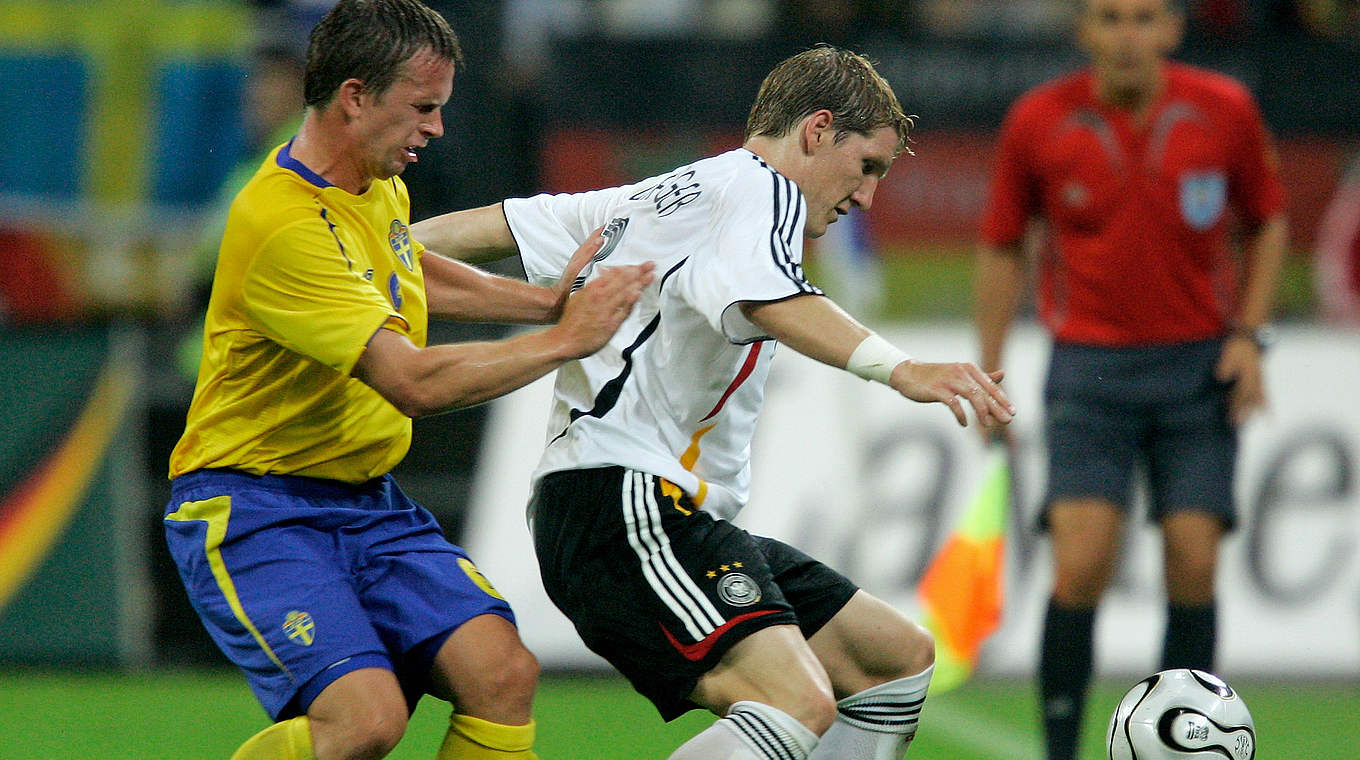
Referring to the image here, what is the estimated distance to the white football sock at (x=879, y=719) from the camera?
372cm

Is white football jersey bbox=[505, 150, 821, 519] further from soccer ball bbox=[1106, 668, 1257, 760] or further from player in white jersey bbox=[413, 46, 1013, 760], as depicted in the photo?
soccer ball bbox=[1106, 668, 1257, 760]

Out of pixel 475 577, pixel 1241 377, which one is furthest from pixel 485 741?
pixel 1241 377

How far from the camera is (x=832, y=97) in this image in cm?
347

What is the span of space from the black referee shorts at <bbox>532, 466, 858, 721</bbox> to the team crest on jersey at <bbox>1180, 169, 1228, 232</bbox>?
2177mm

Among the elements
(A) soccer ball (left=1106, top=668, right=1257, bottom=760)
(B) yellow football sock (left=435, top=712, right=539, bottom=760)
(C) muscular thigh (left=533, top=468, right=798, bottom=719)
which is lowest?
(A) soccer ball (left=1106, top=668, right=1257, bottom=760)

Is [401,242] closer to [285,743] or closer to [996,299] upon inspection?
[285,743]

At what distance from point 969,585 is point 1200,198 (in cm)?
201

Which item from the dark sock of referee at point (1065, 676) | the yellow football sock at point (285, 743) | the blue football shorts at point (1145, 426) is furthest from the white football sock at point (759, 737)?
the blue football shorts at point (1145, 426)

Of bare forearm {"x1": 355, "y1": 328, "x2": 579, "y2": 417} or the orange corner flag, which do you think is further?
the orange corner flag

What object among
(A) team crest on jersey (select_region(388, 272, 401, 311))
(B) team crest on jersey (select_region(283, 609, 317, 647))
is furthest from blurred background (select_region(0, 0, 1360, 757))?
(B) team crest on jersey (select_region(283, 609, 317, 647))

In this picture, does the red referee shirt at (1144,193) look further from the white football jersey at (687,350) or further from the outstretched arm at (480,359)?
the outstretched arm at (480,359)

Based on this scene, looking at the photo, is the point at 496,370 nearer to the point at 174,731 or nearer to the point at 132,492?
the point at 174,731

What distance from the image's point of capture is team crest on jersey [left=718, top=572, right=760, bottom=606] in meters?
3.33

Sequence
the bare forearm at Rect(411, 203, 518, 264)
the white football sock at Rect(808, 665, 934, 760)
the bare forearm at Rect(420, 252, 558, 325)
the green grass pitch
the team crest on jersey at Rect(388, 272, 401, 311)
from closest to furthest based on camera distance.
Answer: the team crest on jersey at Rect(388, 272, 401, 311)
the white football sock at Rect(808, 665, 934, 760)
the bare forearm at Rect(420, 252, 558, 325)
the bare forearm at Rect(411, 203, 518, 264)
the green grass pitch
